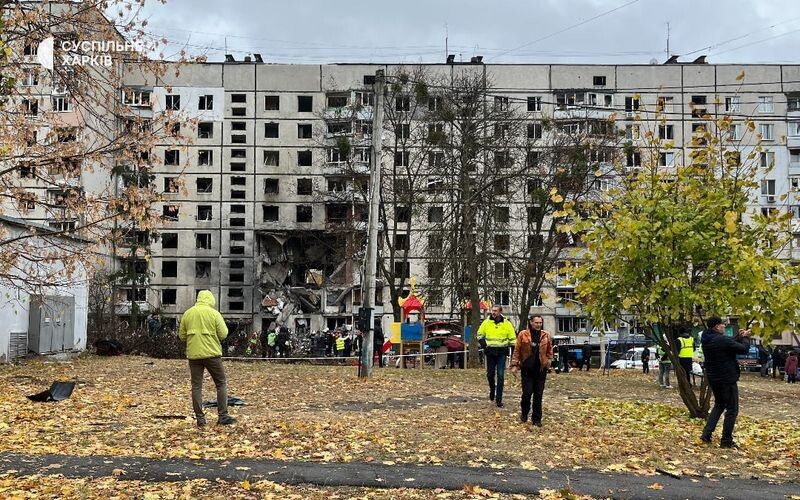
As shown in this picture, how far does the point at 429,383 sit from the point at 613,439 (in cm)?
1112

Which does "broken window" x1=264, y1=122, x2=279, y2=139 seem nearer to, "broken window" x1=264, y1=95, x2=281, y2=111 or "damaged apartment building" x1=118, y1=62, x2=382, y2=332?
"damaged apartment building" x1=118, y1=62, x2=382, y2=332

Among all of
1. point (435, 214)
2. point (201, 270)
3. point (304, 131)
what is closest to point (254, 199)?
point (304, 131)

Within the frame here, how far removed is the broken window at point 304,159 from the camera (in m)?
71.4

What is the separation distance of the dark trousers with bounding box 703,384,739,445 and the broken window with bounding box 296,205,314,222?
194ft

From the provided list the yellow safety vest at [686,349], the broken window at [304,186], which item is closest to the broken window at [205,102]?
the broken window at [304,186]

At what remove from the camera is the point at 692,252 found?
16.0m

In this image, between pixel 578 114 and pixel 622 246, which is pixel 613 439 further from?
pixel 578 114

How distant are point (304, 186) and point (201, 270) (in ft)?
35.7

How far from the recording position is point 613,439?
1245 cm

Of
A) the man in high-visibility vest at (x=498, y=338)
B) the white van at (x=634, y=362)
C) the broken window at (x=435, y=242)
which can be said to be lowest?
the white van at (x=634, y=362)

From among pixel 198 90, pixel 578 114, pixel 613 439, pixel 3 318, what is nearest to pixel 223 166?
pixel 198 90

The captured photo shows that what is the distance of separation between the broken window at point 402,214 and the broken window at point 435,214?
3.41 ft

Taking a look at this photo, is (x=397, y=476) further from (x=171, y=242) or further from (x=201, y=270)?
(x=171, y=242)

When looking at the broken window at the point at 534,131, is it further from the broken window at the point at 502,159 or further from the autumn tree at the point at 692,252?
the autumn tree at the point at 692,252
